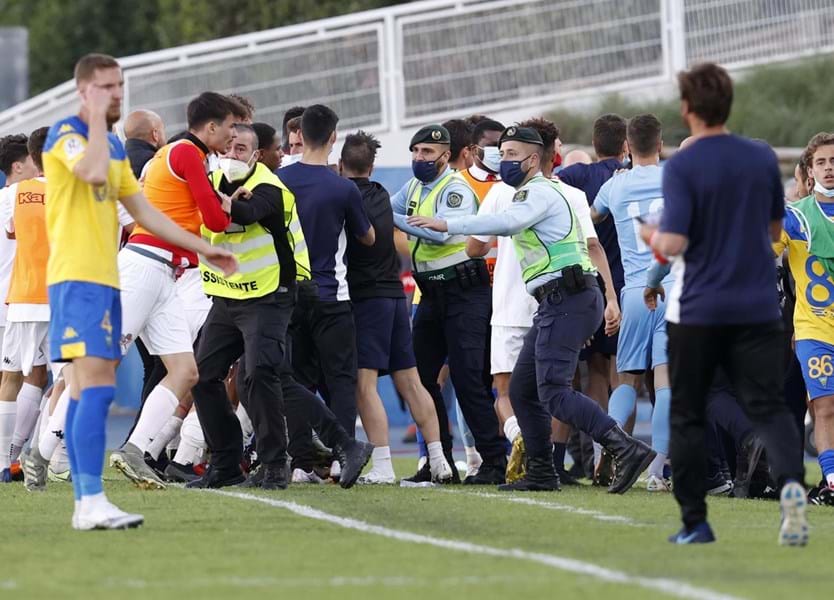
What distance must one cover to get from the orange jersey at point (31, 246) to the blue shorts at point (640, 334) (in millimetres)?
3727

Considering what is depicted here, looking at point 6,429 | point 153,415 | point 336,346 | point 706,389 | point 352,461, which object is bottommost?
point 352,461

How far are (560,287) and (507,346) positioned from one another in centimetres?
128

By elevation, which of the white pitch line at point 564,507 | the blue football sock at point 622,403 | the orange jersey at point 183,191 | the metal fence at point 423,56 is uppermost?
the metal fence at point 423,56

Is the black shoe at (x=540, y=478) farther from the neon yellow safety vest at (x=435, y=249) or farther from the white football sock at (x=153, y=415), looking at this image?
the white football sock at (x=153, y=415)

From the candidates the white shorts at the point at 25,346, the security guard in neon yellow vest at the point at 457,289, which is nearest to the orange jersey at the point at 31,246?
the white shorts at the point at 25,346

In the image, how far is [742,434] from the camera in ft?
34.7

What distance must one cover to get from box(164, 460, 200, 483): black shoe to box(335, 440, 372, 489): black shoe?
117 cm

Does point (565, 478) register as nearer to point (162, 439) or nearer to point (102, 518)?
point (162, 439)

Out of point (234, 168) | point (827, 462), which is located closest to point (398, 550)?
point (234, 168)

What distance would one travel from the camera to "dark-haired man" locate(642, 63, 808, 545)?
293 inches

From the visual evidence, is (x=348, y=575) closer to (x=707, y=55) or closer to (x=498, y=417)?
(x=498, y=417)

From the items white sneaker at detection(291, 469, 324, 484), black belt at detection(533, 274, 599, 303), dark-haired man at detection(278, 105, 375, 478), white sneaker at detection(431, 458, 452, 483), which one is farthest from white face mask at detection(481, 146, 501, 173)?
white sneaker at detection(291, 469, 324, 484)

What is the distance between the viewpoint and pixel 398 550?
7.35 m

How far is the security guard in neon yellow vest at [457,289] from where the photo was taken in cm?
1172
